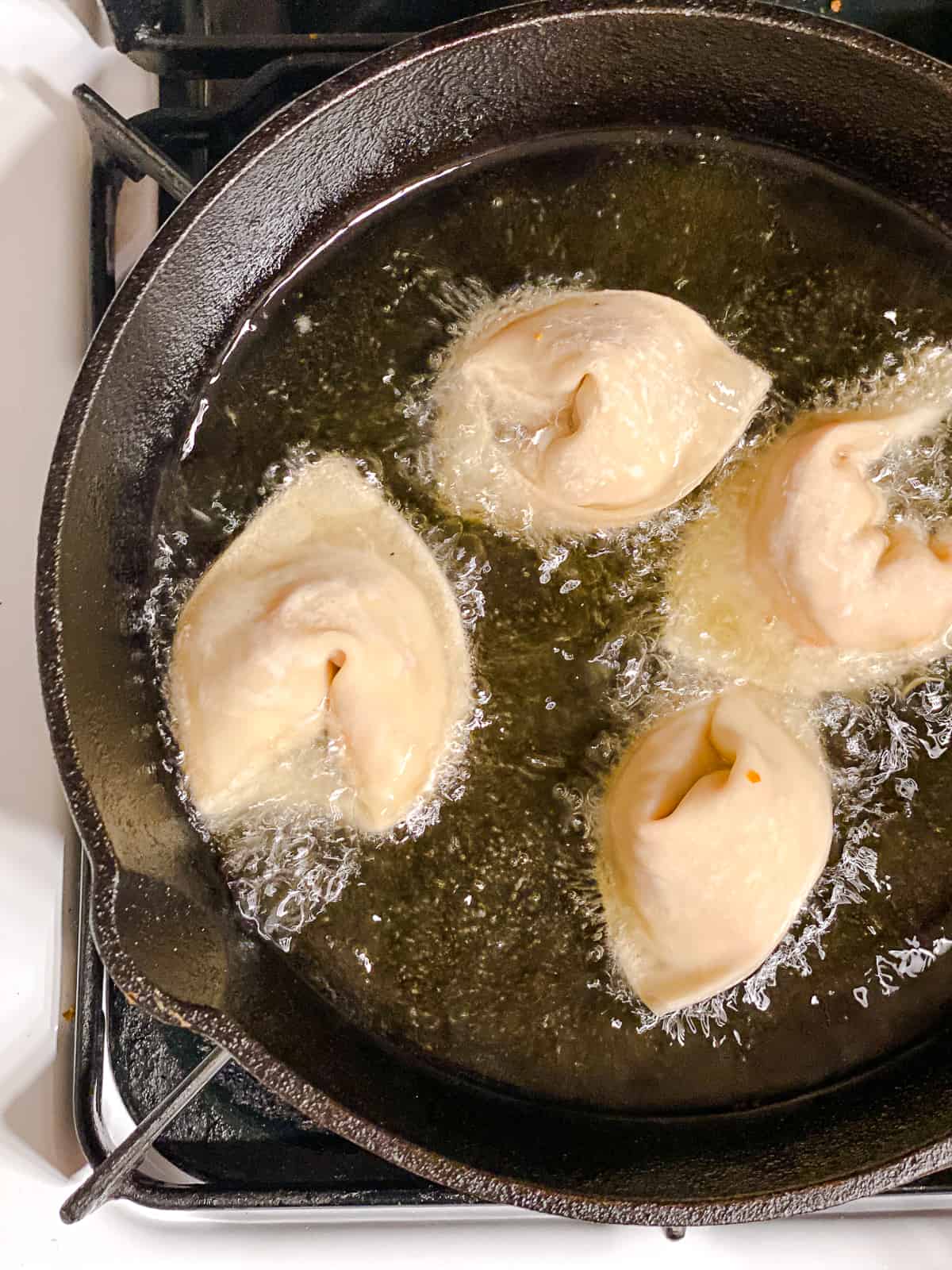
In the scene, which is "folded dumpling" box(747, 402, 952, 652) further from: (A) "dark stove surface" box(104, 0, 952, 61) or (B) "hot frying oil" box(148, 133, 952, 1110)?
(A) "dark stove surface" box(104, 0, 952, 61)

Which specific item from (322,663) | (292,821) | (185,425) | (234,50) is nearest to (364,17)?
(234,50)

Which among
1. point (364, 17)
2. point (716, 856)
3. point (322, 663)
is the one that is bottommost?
point (716, 856)

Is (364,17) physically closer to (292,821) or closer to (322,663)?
(322,663)

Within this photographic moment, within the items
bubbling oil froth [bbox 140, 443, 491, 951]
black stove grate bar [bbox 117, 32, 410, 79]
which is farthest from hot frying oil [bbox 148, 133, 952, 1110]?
black stove grate bar [bbox 117, 32, 410, 79]

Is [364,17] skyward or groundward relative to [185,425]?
skyward

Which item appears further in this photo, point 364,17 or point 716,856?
point 364,17

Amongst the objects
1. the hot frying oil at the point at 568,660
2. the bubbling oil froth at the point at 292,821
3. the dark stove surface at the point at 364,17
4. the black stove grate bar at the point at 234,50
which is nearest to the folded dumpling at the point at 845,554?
the hot frying oil at the point at 568,660

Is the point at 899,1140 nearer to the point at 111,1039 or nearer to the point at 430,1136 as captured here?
the point at 430,1136
